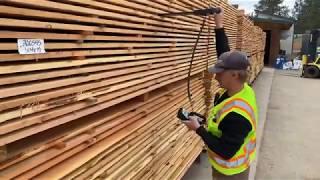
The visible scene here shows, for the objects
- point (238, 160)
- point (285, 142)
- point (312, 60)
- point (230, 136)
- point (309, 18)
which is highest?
point (309, 18)

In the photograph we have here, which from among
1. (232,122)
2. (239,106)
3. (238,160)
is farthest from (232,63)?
(238,160)

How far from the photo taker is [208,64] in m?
6.20

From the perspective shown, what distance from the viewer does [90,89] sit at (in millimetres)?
2377

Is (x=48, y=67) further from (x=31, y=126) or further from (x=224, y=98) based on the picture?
(x=224, y=98)

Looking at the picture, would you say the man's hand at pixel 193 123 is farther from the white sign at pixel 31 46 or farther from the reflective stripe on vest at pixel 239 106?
the white sign at pixel 31 46

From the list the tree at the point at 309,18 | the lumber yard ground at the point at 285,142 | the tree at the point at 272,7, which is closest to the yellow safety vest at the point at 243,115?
the lumber yard ground at the point at 285,142

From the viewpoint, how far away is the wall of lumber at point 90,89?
1790mm

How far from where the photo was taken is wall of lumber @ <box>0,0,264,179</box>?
70.5 inches

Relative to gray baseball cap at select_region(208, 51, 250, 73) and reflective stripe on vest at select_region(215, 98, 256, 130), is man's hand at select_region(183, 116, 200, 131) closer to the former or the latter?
reflective stripe on vest at select_region(215, 98, 256, 130)

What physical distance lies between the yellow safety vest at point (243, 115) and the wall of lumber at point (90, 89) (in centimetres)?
67

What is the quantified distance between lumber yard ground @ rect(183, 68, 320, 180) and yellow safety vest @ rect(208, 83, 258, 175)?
284cm

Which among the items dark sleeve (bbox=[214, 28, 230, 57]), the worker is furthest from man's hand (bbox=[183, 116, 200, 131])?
dark sleeve (bbox=[214, 28, 230, 57])

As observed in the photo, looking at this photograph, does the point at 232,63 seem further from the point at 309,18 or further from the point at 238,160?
the point at 309,18

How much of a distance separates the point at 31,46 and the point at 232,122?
1.44 metres
